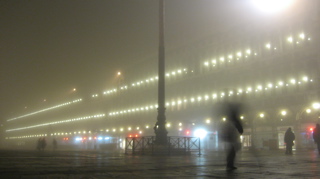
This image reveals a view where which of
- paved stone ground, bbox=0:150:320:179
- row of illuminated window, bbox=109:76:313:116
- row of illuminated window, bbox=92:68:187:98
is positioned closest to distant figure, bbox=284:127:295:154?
paved stone ground, bbox=0:150:320:179

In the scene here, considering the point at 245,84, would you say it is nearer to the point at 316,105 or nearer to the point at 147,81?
the point at 316,105

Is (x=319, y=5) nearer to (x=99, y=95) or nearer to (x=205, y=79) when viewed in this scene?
(x=205, y=79)

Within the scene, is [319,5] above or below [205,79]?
above

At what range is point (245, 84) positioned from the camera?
50125mm

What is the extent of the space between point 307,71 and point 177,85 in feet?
96.3

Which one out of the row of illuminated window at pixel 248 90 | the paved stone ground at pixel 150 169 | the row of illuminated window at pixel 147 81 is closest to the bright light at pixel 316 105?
the row of illuminated window at pixel 248 90

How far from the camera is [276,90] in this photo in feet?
149

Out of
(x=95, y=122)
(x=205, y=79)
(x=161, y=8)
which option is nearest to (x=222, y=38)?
(x=205, y=79)

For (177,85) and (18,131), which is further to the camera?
(18,131)

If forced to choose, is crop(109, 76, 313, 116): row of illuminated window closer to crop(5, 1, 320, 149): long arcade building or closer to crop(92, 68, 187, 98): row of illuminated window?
crop(5, 1, 320, 149): long arcade building

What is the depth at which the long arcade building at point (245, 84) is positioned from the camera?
41.2m

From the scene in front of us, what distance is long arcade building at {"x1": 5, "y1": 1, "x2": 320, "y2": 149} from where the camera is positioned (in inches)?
1624

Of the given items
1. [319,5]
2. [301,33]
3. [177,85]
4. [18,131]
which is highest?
[319,5]

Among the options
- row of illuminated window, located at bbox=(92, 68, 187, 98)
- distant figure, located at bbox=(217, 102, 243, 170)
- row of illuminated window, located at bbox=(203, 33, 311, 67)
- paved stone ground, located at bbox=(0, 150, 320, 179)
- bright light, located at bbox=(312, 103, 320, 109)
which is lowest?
paved stone ground, located at bbox=(0, 150, 320, 179)
